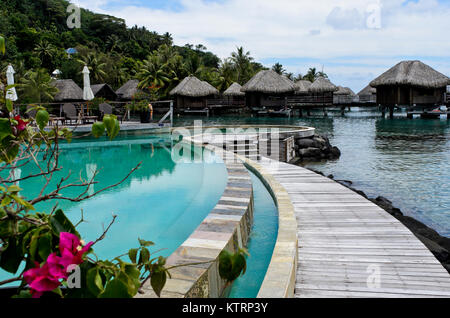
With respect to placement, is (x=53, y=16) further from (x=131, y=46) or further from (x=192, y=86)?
(x=192, y=86)

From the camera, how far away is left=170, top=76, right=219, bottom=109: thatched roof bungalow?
118ft

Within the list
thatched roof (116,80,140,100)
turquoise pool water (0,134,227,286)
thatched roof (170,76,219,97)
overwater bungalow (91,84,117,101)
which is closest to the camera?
turquoise pool water (0,134,227,286)

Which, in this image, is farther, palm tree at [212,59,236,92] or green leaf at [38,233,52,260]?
palm tree at [212,59,236,92]

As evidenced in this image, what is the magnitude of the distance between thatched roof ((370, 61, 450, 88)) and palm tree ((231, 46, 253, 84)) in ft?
57.6

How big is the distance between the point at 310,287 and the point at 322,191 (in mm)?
2987

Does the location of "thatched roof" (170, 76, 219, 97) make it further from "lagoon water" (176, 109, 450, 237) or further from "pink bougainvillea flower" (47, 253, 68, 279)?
"pink bougainvillea flower" (47, 253, 68, 279)

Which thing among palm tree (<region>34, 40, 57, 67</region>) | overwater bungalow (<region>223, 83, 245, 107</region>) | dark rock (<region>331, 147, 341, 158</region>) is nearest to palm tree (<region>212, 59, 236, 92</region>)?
overwater bungalow (<region>223, 83, 245, 107</region>)

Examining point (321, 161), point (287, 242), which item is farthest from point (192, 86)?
point (287, 242)

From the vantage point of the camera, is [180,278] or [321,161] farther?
[321,161]

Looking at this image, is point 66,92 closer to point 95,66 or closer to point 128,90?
point 128,90

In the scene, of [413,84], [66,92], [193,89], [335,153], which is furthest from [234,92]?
[335,153]

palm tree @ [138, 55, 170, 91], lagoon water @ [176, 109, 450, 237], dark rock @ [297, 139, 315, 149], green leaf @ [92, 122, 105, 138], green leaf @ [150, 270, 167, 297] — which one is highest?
palm tree @ [138, 55, 170, 91]

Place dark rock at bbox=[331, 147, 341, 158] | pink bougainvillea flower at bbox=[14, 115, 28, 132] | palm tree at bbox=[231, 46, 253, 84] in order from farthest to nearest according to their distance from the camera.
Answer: palm tree at bbox=[231, 46, 253, 84] → dark rock at bbox=[331, 147, 341, 158] → pink bougainvillea flower at bbox=[14, 115, 28, 132]

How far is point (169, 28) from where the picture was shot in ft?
214
